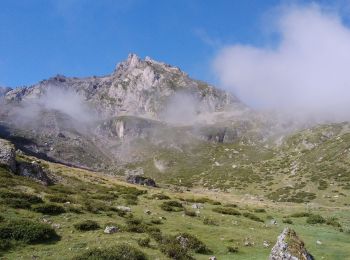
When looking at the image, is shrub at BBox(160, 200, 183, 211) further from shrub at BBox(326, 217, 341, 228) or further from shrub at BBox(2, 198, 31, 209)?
shrub at BBox(326, 217, 341, 228)

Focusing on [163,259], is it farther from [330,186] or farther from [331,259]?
[330,186]

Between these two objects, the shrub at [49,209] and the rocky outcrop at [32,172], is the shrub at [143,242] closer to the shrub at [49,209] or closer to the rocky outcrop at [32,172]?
the shrub at [49,209]

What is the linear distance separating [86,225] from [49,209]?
4056 millimetres

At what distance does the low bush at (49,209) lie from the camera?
97.7 ft

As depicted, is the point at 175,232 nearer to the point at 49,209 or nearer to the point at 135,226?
the point at 135,226

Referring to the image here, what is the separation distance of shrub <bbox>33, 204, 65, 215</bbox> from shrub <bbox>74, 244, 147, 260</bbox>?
9.17 meters

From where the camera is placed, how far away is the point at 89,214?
105 feet

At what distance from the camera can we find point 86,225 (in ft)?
90.5

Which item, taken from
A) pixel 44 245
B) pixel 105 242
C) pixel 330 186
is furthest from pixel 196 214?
pixel 330 186

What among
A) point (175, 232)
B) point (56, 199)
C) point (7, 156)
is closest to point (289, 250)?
point (175, 232)

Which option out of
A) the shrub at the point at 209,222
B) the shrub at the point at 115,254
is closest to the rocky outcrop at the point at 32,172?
the shrub at the point at 209,222

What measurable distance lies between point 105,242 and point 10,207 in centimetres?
881

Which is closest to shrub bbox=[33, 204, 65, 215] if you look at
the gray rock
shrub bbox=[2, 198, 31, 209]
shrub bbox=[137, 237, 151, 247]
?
shrub bbox=[2, 198, 31, 209]

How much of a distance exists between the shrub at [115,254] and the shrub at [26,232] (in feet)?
13.3
